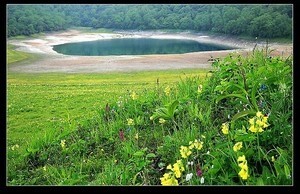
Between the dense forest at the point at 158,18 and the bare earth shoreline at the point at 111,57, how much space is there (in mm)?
73

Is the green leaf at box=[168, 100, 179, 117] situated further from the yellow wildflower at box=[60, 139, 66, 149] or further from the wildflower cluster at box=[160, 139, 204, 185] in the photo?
the yellow wildflower at box=[60, 139, 66, 149]

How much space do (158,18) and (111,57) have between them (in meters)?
0.51

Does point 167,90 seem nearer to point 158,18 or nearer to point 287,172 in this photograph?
point 158,18

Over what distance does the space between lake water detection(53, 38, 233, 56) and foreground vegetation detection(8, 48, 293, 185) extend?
0.69ft

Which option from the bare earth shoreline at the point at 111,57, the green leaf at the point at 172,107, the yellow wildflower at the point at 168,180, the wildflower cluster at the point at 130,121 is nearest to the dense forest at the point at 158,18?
the bare earth shoreline at the point at 111,57

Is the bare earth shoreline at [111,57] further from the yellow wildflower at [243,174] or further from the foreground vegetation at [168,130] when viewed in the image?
the yellow wildflower at [243,174]

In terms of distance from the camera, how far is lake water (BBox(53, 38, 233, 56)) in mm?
3186

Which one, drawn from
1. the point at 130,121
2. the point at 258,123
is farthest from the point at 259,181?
the point at 130,121

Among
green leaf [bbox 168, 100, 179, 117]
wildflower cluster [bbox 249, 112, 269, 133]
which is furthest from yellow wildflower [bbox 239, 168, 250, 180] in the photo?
green leaf [bbox 168, 100, 179, 117]

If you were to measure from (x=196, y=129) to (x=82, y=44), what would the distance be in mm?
→ 1194

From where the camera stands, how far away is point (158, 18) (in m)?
3.20

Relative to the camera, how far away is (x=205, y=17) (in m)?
3.20

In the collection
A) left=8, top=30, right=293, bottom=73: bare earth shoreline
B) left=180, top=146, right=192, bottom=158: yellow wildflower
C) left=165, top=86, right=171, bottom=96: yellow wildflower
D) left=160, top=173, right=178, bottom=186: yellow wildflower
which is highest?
left=8, top=30, right=293, bottom=73: bare earth shoreline

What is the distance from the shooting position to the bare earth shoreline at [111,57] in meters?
3.21
